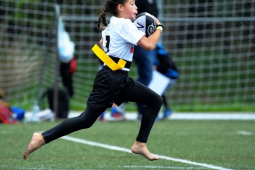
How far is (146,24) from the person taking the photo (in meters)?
5.10

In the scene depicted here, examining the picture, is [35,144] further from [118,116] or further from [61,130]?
[118,116]

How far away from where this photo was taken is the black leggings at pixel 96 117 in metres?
4.91

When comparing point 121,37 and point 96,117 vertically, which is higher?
point 121,37

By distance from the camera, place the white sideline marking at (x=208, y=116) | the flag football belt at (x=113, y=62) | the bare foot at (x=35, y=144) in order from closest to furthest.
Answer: the bare foot at (x=35, y=144)
the flag football belt at (x=113, y=62)
the white sideline marking at (x=208, y=116)

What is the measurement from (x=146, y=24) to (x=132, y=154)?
1505 mm

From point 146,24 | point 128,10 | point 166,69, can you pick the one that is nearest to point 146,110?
point 146,24

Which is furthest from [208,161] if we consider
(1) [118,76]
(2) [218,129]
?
(2) [218,129]

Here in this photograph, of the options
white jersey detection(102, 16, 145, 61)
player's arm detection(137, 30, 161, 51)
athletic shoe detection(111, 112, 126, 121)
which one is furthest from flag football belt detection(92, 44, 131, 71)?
athletic shoe detection(111, 112, 126, 121)

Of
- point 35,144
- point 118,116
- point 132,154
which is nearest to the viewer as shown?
point 35,144

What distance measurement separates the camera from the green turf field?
523 cm

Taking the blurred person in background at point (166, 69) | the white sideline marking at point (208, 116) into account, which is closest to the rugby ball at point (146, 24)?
the blurred person in background at point (166, 69)

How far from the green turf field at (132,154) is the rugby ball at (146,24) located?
3.67ft

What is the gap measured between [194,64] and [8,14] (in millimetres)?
3956

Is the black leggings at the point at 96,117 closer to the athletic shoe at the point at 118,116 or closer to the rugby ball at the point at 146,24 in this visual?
the rugby ball at the point at 146,24
